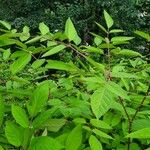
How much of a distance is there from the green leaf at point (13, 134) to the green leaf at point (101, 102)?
0.19 m

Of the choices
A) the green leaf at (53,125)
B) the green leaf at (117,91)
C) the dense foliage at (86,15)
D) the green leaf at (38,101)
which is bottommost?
the dense foliage at (86,15)

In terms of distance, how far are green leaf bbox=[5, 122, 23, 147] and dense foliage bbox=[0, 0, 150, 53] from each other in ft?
48.5

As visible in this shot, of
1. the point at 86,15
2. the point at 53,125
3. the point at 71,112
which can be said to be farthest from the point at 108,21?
the point at 86,15

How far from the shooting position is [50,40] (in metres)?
1.39

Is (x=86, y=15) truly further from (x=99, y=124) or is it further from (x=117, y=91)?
(x=117, y=91)

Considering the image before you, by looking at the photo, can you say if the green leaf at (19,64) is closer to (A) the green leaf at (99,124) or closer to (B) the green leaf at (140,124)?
(A) the green leaf at (99,124)

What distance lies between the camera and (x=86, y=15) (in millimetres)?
17156

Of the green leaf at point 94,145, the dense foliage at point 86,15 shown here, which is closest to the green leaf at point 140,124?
the green leaf at point 94,145

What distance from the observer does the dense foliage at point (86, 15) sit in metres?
15.9

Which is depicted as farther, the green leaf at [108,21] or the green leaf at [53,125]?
the green leaf at [108,21]

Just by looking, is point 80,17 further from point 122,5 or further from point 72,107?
point 72,107

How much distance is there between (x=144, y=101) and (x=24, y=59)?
42 cm

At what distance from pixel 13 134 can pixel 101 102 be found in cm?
23

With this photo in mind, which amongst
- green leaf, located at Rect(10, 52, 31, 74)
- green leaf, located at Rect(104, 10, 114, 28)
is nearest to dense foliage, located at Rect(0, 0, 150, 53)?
green leaf, located at Rect(104, 10, 114, 28)
